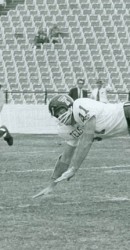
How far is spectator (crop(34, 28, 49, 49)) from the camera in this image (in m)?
31.9

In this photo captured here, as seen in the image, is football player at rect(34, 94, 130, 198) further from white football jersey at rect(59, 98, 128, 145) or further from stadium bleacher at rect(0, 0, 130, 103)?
stadium bleacher at rect(0, 0, 130, 103)

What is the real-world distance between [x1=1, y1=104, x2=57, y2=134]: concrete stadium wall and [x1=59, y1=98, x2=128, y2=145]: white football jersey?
16481 millimetres

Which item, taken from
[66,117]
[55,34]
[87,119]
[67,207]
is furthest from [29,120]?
[87,119]

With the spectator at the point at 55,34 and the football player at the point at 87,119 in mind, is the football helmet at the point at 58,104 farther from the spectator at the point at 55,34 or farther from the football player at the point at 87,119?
the spectator at the point at 55,34

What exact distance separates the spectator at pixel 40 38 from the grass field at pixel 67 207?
16882mm

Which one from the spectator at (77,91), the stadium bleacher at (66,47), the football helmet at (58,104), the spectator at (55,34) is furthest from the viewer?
the spectator at (55,34)

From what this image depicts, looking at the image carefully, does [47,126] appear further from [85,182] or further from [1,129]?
[85,182]

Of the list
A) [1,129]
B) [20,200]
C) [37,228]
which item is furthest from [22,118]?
[37,228]

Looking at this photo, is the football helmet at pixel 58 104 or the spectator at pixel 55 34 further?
the spectator at pixel 55 34

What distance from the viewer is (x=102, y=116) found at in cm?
788

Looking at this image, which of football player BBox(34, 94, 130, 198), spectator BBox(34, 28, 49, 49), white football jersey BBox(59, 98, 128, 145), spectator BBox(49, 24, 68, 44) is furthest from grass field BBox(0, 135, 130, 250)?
spectator BBox(49, 24, 68, 44)

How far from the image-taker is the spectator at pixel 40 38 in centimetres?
3188

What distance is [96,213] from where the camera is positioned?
8102 millimetres

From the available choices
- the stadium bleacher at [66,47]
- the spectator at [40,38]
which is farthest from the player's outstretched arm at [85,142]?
the spectator at [40,38]
